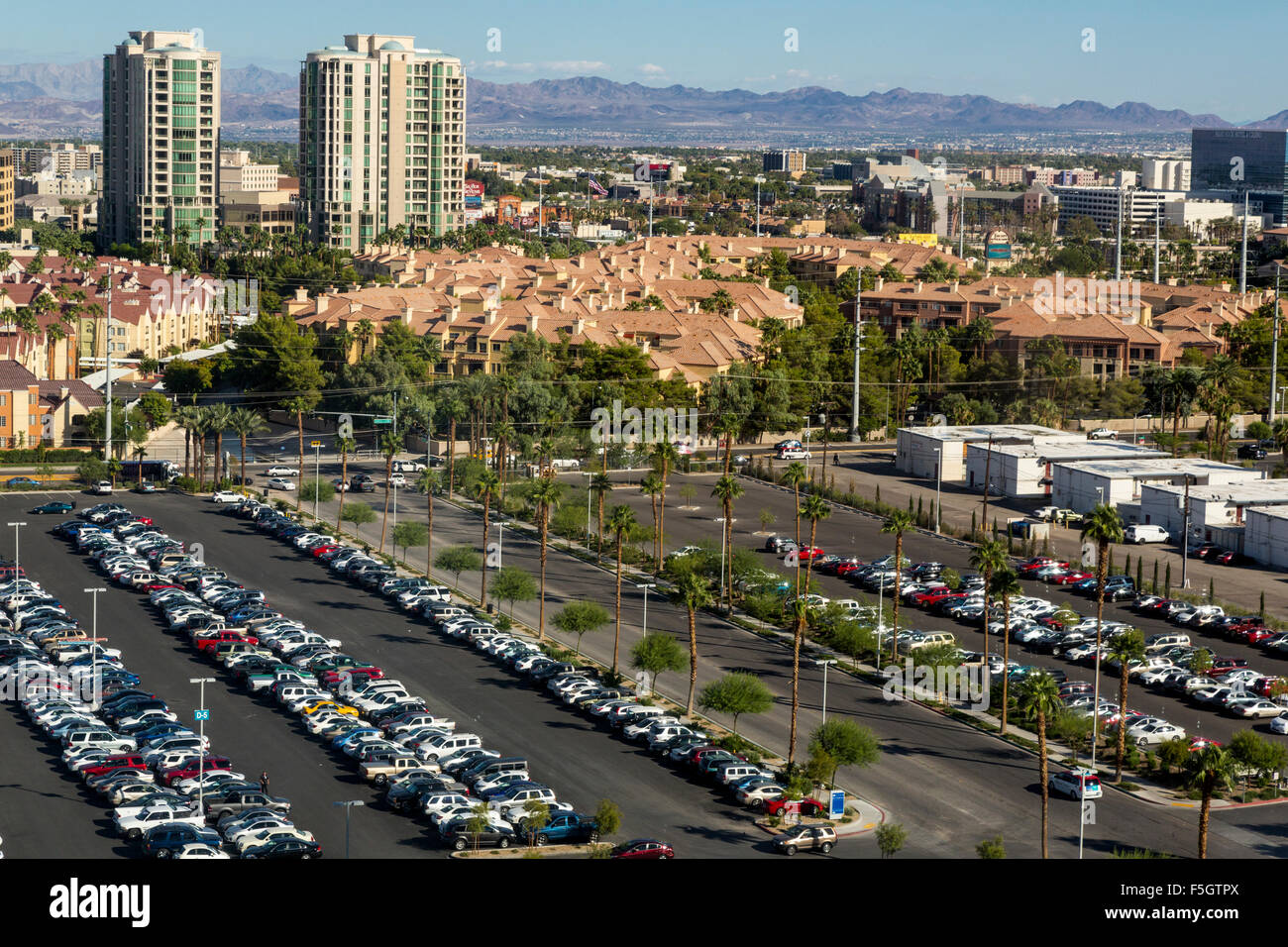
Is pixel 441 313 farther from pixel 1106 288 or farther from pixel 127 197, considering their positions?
pixel 127 197

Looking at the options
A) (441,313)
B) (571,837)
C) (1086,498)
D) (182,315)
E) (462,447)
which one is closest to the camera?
(571,837)

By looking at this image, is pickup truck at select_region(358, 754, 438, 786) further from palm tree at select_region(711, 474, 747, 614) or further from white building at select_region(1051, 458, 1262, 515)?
white building at select_region(1051, 458, 1262, 515)

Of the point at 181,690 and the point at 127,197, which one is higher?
the point at 127,197

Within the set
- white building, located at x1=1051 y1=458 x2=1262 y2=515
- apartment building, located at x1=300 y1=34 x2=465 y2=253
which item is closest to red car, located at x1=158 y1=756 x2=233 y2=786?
white building, located at x1=1051 y1=458 x2=1262 y2=515

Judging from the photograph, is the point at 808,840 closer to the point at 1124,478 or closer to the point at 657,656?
the point at 657,656

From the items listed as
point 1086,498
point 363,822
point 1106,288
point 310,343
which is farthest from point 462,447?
point 1106,288

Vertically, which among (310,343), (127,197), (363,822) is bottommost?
(363,822)
